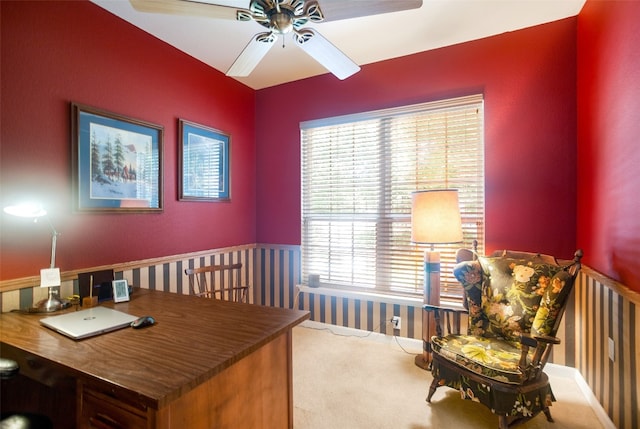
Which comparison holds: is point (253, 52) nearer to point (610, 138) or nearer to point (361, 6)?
point (361, 6)

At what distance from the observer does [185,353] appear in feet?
3.75

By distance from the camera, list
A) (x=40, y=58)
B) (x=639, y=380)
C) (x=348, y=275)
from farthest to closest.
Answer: (x=348, y=275) → (x=40, y=58) → (x=639, y=380)

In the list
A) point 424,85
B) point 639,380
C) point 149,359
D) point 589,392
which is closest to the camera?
point 149,359

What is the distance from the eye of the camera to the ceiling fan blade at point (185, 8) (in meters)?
1.41

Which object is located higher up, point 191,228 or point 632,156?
point 632,156

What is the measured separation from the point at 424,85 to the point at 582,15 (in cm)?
114

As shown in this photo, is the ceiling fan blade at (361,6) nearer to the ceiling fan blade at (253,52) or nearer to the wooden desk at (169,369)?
the ceiling fan blade at (253,52)

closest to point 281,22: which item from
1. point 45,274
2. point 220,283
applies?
point 45,274

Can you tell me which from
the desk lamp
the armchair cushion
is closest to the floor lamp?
the armchair cushion

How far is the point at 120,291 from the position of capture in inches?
73.3

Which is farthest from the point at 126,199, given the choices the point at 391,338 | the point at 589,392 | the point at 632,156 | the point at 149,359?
the point at 589,392

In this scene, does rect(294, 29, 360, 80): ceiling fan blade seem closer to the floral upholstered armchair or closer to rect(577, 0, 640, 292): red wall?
rect(577, 0, 640, 292): red wall

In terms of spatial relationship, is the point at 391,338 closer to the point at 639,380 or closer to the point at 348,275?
the point at 348,275

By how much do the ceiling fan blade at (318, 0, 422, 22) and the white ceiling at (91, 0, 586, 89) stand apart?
0.92 meters
